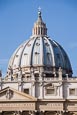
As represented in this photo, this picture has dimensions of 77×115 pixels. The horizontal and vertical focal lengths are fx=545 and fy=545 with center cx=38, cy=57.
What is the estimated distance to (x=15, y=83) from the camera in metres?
93.2

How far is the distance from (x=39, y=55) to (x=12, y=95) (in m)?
32.4

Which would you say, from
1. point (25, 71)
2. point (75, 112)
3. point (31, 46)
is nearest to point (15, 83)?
point (75, 112)

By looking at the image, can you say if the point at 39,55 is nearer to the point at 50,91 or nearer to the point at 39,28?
the point at 39,28

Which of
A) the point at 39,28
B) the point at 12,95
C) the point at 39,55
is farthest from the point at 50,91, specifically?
the point at 39,28

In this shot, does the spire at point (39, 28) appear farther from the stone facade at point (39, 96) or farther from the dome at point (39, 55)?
the stone facade at point (39, 96)

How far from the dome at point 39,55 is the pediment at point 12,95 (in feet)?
Result: 81.5

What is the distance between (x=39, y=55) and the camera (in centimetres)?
12375

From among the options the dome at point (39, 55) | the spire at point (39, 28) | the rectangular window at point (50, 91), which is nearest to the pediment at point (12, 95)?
the rectangular window at point (50, 91)

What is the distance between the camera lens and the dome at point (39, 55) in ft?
394

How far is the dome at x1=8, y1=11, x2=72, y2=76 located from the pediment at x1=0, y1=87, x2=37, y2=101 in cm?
2484

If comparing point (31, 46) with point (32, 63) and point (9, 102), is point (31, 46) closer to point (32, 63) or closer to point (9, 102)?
point (32, 63)

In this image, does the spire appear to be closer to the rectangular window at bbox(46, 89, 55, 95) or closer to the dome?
the dome

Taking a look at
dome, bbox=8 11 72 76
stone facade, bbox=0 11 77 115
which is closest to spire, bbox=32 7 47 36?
dome, bbox=8 11 72 76

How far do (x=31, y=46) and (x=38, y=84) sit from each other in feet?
114
